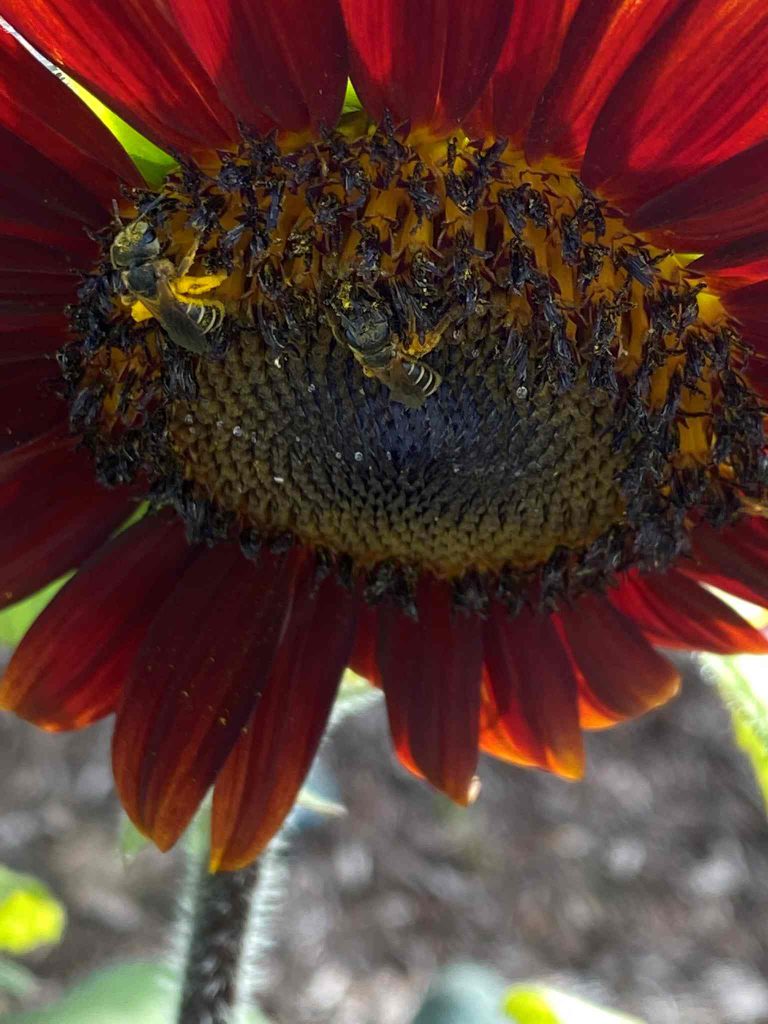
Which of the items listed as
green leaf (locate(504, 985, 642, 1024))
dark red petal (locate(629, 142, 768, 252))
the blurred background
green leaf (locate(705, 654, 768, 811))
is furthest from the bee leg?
the blurred background

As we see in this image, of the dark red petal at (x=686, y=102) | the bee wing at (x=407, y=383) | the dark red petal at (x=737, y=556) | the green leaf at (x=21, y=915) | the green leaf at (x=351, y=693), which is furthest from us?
the green leaf at (x=21, y=915)

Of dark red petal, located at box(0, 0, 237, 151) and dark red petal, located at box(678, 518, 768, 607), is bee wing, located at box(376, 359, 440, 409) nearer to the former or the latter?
dark red petal, located at box(0, 0, 237, 151)

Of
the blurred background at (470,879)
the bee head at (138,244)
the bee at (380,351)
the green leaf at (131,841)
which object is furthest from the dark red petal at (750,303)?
the blurred background at (470,879)

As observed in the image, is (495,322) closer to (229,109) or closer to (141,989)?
(229,109)

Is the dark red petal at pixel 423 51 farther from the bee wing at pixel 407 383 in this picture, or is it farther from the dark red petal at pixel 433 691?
the dark red petal at pixel 433 691

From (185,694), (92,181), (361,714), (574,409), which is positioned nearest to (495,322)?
(574,409)

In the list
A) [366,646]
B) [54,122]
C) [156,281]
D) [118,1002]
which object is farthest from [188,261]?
[118,1002]
